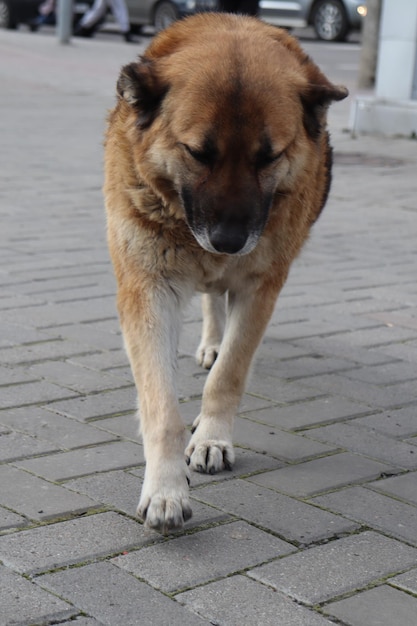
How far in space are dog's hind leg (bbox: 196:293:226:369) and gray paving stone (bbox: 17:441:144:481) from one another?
3.67 ft

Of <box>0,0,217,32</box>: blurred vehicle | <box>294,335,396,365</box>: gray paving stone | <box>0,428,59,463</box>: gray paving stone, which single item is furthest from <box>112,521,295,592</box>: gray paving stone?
<box>0,0,217,32</box>: blurred vehicle

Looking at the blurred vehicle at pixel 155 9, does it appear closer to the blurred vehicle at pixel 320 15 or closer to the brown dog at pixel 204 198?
the blurred vehicle at pixel 320 15

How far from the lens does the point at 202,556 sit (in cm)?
312

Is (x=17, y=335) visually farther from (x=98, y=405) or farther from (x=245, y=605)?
(x=245, y=605)

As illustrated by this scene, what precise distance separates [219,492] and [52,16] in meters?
25.7

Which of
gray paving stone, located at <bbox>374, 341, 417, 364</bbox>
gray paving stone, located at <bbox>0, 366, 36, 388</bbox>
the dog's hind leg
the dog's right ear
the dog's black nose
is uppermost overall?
the dog's right ear

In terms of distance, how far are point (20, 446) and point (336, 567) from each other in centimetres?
133

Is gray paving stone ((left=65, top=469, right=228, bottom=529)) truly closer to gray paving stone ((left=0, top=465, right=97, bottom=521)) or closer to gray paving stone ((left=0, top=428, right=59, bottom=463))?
gray paving stone ((left=0, top=465, right=97, bottom=521))

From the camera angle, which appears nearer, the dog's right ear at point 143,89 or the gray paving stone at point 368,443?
the dog's right ear at point 143,89

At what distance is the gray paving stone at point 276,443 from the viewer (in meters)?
3.97

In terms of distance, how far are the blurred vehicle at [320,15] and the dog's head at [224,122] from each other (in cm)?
2397

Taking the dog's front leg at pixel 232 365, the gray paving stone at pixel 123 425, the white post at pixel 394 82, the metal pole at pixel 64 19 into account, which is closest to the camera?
the dog's front leg at pixel 232 365

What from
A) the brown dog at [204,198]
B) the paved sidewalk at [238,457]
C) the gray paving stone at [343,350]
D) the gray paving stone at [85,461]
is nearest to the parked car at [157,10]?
the paved sidewalk at [238,457]

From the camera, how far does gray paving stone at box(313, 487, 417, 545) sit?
3350 mm
